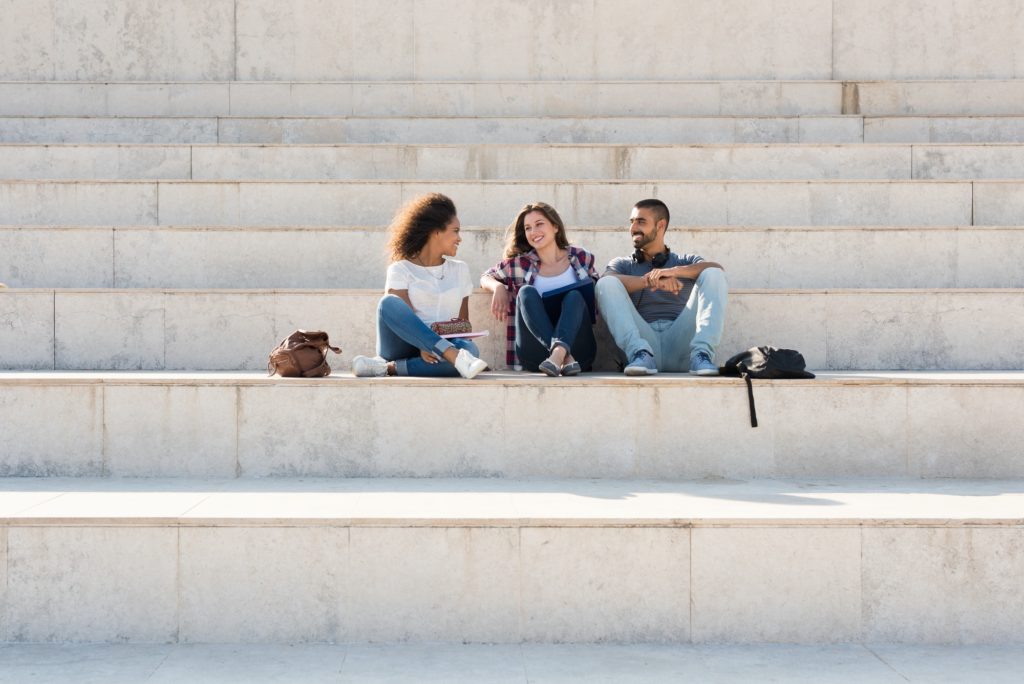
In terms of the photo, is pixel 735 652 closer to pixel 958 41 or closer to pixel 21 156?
pixel 21 156

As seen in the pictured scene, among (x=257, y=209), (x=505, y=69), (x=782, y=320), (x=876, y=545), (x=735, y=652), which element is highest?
(x=505, y=69)

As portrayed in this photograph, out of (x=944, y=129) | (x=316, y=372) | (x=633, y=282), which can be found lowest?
(x=316, y=372)

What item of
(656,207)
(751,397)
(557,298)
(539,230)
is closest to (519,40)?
(656,207)

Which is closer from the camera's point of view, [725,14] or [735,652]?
[735,652]

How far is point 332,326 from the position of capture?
21.6 feet

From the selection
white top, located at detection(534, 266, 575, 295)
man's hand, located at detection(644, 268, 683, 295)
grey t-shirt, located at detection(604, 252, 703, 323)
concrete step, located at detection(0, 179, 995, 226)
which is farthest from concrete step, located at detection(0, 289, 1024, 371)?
concrete step, located at detection(0, 179, 995, 226)

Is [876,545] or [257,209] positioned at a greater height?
[257,209]

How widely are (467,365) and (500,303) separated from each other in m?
0.87

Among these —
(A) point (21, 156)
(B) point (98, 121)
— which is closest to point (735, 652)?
(A) point (21, 156)

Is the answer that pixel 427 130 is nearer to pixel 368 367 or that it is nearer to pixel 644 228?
pixel 644 228

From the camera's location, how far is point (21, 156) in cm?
888

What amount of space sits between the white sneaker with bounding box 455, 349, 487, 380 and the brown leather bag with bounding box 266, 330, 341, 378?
28.5 inches

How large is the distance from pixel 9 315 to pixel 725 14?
7368mm

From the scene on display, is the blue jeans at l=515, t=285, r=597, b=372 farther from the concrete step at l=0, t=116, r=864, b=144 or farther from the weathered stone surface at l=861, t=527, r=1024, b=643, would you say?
the concrete step at l=0, t=116, r=864, b=144
